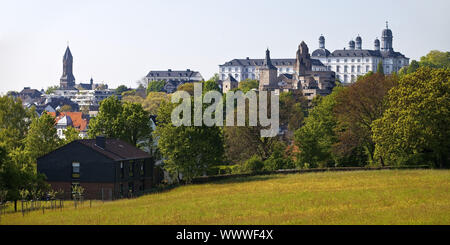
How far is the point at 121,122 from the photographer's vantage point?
226 ft

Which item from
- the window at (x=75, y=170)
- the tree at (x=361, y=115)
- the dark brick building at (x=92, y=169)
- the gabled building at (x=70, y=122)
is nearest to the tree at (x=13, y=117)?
the dark brick building at (x=92, y=169)

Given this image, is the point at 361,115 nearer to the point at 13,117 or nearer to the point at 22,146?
the point at 22,146

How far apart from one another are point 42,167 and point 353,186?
26.4 m

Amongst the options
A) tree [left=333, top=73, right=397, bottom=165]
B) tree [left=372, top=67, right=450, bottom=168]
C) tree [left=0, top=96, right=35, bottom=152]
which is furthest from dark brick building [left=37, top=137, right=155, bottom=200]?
tree [left=333, top=73, right=397, bottom=165]

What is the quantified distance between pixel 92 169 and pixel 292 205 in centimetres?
2216

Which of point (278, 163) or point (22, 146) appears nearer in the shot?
point (22, 146)

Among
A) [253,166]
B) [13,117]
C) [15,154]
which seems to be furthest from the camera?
[13,117]

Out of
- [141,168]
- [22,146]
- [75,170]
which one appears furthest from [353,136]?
[22,146]

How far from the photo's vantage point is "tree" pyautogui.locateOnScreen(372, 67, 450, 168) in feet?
194

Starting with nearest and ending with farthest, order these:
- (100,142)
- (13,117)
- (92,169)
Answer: (92,169) → (100,142) → (13,117)

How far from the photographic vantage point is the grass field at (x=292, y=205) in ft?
114

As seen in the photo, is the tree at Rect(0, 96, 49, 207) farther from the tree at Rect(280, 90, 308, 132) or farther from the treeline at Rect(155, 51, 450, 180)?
the tree at Rect(280, 90, 308, 132)

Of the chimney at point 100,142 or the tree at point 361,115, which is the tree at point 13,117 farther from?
the tree at point 361,115
